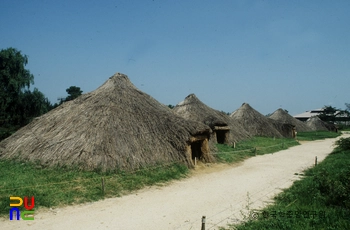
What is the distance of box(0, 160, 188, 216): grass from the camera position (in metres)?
7.94

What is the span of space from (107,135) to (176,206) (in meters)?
5.16

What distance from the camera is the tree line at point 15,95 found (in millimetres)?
20698

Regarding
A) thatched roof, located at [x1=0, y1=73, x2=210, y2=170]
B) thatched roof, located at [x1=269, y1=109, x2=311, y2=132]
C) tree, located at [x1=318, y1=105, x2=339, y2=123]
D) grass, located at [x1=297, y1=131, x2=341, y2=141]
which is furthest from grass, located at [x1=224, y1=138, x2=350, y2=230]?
tree, located at [x1=318, y1=105, x2=339, y2=123]

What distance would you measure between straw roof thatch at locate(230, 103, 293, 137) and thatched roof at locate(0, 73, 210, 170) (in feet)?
61.4

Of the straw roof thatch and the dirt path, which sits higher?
the straw roof thatch

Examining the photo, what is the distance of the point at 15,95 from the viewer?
2158cm

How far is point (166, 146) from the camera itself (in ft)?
41.6

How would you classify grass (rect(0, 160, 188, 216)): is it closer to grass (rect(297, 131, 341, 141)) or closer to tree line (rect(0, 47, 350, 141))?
tree line (rect(0, 47, 350, 141))

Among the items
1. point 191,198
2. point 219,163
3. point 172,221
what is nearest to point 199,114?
point 219,163

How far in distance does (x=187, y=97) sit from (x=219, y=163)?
12.5 metres

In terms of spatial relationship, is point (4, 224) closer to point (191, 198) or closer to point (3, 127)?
point (191, 198)

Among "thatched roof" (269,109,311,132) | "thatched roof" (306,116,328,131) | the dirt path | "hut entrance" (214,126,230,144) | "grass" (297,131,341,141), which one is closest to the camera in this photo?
the dirt path

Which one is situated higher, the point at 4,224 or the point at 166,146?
the point at 166,146

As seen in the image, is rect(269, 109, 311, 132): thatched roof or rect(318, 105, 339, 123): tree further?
rect(318, 105, 339, 123): tree
